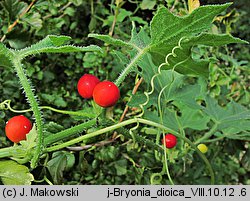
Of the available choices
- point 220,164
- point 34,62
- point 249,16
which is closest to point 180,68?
point 34,62

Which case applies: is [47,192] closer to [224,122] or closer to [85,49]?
[85,49]

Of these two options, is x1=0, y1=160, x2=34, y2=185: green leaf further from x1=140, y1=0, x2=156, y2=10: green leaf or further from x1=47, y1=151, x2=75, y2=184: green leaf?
x1=140, y1=0, x2=156, y2=10: green leaf

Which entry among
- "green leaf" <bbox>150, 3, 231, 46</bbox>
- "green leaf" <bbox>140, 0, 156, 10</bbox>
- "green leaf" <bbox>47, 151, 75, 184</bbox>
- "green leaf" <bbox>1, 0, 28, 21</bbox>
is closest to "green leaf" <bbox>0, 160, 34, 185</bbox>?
"green leaf" <bbox>47, 151, 75, 184</bbox>

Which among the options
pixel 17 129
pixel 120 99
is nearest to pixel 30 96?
pixel 17 129

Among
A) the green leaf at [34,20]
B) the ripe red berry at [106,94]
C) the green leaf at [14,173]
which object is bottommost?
the green leaf at [14,173]

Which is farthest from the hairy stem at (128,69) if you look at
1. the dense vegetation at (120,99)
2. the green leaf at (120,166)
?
the green leaf at (120,166)

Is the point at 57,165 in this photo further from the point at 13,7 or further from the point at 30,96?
the point at 13,7

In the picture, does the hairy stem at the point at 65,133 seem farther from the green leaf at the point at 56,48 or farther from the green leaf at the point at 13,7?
the green leaf at the point at 13,7

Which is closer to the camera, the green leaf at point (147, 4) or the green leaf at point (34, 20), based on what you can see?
the green leaf at point (34, 20)

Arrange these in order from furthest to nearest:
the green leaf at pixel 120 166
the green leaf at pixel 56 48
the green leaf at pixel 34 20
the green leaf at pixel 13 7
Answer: the green leaf at pixel 120 166 → the green leaf at pixel 34 20 → the green leaf at pixel 13 7 → the green leaf at pixel 56 48
